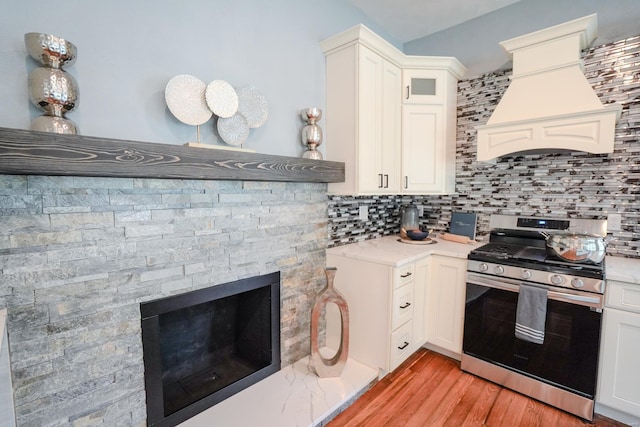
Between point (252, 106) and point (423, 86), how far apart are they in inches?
61.0

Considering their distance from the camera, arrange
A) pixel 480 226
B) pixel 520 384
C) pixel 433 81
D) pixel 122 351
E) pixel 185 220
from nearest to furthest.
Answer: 1. pixel 122 351
2. pixel 185 220
3. pixel 520 384
4. pixel 433 81
5. pixel 480 226

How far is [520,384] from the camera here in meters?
1.99

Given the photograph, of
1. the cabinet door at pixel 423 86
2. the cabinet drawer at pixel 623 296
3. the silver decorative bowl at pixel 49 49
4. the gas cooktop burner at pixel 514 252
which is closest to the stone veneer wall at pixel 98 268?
the silver decorative bowl at pixel 49 49

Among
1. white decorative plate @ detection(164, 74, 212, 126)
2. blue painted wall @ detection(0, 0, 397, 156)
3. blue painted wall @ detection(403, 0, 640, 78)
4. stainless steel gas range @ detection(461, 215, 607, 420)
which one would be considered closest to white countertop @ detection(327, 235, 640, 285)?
stainless steel gas range @ detection(461, 215, 607, 420)

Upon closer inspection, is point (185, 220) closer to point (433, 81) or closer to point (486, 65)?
point (433, 81)

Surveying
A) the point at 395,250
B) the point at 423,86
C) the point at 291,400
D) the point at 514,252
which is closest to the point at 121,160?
the point at 291,400

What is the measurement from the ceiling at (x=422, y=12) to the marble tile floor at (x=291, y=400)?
2838 mm

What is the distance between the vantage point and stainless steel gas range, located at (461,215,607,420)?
175 centimetres

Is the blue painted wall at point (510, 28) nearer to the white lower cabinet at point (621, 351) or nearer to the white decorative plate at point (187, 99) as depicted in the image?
the white lower cabinet at point (621, 351)

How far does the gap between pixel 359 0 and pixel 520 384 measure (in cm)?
304

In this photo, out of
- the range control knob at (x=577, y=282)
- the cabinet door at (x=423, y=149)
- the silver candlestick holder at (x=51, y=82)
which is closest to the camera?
the silver candlestick holder at (x=51, y=82)

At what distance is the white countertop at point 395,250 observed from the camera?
208cm

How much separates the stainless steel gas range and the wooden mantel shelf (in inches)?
63.0

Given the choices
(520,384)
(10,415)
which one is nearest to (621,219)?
(520,384)
